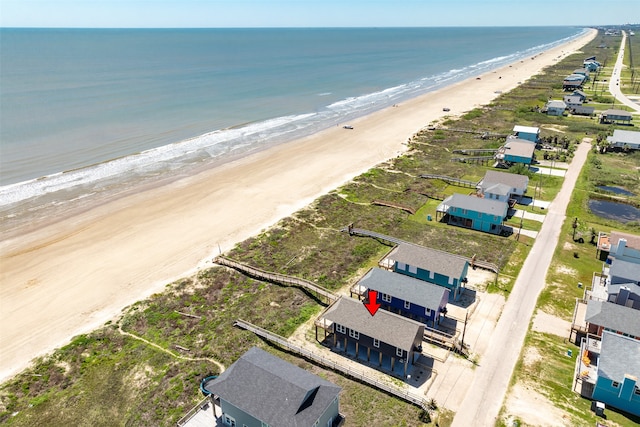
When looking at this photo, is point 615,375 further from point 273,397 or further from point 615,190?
point 615,190

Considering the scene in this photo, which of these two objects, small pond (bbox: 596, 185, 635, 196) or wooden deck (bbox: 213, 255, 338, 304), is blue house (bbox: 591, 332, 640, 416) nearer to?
wooden deck (bbox: 213, 255, 338, 304)

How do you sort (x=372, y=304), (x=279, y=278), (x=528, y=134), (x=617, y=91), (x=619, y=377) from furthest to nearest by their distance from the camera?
1. (x=617, y=91)
2. (x=528, y=134)
3. (x=279, y=278)
4. (x=372, y=304)
5. (x=619, y=377)

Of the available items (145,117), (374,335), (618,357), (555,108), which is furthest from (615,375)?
(145,117)

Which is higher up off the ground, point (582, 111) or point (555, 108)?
point (555, 108)

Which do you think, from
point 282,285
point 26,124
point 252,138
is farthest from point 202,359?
point 26,124

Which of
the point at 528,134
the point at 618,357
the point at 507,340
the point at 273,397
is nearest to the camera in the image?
the point at 273,397

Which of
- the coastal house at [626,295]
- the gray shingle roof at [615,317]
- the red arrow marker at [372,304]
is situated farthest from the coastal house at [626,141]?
the red arrow marker at [372,304]

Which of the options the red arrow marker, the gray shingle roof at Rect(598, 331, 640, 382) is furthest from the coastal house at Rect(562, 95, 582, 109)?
the red arrow marker
